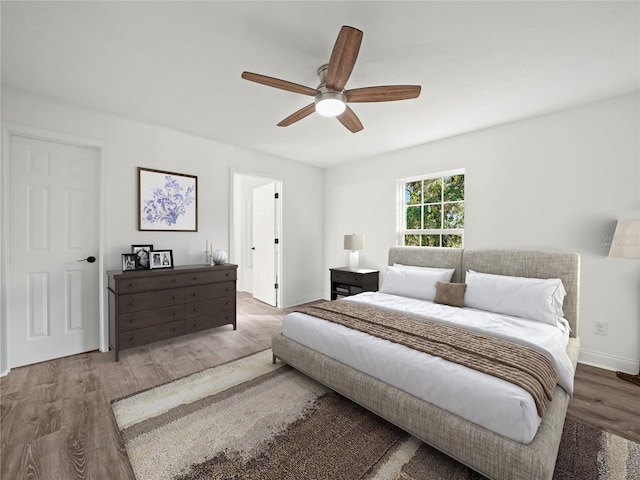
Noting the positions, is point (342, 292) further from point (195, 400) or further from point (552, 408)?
point (552, 408)

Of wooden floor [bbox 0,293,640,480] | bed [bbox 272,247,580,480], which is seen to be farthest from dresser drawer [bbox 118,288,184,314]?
bed [bbox 272,247,580,480]

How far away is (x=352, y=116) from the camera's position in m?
2.28

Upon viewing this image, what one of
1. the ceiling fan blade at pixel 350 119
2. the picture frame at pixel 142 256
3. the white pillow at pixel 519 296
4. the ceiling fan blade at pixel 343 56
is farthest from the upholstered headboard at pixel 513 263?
the picture frame at pixel 142 256

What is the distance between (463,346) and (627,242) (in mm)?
1843

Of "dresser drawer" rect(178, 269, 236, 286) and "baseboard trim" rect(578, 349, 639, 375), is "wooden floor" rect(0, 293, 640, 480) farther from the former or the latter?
"dresser drawer" rect(178, 269, 236, 286)

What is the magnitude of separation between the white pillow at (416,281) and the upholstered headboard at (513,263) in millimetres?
187

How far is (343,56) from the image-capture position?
1565mm

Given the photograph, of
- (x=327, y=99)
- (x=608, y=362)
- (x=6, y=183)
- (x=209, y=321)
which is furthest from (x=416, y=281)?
(x=6, y=183)

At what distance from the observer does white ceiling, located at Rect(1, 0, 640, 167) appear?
162 centimetres

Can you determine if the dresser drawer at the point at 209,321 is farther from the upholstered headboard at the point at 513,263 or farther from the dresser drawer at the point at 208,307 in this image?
the upholstered headboard at the point at 513,263

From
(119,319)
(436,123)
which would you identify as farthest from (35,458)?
(436,123)

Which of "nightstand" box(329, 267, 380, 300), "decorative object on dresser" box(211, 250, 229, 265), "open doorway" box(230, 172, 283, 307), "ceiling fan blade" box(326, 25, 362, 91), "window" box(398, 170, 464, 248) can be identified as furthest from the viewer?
"open doorway" box(230, 172, 283, 307)

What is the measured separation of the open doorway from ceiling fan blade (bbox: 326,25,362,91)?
259cm

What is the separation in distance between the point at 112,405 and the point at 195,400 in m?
0.58
